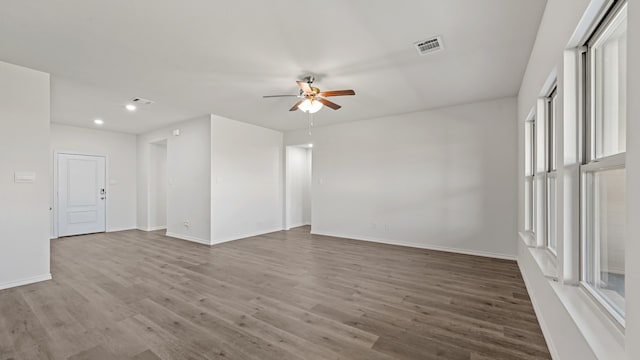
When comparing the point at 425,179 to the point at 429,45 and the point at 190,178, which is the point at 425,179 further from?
the point at 190,178

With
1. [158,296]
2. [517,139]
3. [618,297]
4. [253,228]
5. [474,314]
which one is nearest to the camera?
[618,297]

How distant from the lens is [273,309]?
2619 mm

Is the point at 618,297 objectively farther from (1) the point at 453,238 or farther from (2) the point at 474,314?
(1) the point at 453,238

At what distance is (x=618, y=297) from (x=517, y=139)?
11.6 feet

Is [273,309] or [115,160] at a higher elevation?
[115,160]

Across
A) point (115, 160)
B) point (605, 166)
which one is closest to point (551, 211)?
point (605, 166)

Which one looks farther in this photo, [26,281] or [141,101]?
[141,101]

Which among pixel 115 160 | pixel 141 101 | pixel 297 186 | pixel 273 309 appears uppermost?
pixel 141 101

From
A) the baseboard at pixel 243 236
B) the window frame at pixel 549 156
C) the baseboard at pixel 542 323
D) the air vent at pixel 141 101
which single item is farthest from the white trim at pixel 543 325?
the air vent at pixel 141 101

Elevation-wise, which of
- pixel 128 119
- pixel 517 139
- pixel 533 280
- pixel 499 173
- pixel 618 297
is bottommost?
pixel 533 280

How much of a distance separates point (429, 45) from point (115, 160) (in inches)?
310

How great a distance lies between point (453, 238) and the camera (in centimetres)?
474

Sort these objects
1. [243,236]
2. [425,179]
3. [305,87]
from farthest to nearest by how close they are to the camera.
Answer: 1. [243,236]
2. [425,179]
3. [305,87]

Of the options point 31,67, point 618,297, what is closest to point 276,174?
point 31,67
